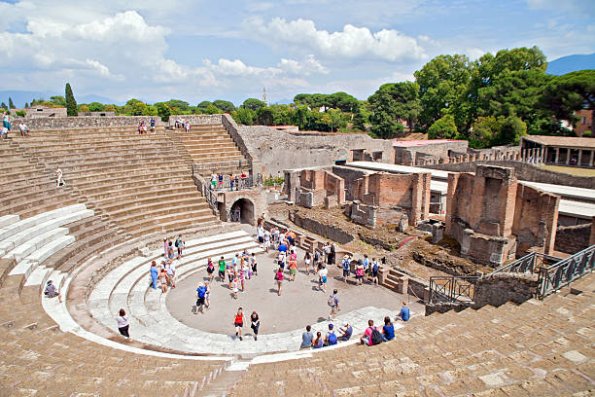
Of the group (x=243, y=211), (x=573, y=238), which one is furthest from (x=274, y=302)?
(x=573, y=238)

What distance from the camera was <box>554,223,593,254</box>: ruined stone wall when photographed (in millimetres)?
16172

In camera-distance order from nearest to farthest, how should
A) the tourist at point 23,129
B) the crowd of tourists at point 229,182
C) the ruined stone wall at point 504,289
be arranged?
1. the ruined stone wall at point 504,289
2. the tourist at point 23,129
3. the crowd of tourists at point 229,182

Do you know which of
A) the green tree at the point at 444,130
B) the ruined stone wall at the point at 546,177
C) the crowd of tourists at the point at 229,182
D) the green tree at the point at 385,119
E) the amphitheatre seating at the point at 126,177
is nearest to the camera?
the amphitheatre seating at the point at 126,177

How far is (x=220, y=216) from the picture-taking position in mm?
19922

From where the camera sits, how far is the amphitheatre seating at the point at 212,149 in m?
22.6

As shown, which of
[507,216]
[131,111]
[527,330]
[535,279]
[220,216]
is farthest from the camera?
[131,111]

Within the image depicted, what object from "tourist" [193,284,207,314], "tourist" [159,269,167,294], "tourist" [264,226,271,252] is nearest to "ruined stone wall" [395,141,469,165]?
"tourist" [264,226,271,252]

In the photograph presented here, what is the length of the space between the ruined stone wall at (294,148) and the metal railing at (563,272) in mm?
23784

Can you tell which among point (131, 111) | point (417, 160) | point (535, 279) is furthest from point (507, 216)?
point (131, 111)

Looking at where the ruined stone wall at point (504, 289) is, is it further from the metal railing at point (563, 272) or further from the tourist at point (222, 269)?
the tourist at point (222, 269)

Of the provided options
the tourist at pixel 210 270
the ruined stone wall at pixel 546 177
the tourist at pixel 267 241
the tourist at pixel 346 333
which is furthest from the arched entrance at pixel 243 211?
the ruined stone wall at pixel 546 177

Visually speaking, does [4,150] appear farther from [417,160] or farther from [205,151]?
[417,160]

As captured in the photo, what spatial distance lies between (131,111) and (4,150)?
4250cm

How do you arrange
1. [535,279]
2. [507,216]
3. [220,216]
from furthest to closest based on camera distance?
[220,216]
[507,216]
[535,279]
